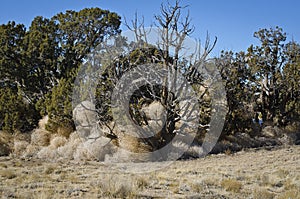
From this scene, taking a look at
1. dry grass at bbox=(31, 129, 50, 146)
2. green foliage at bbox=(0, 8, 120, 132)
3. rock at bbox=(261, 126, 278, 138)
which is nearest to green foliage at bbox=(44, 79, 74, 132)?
dry grass at bbox=(31, 129, 50, 146)

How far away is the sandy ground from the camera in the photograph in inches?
285

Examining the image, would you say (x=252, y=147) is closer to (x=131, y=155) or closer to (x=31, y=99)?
(x=131, y=155)

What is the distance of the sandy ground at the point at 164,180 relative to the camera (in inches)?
285

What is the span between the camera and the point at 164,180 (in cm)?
888

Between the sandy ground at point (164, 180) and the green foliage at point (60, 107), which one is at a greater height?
the green foliage at point (60, 107)

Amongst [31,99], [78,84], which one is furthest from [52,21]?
→ [78,84]

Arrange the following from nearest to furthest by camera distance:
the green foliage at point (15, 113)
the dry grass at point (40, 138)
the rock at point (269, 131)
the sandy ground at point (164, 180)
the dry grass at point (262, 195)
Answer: the dry grass at point (262, 195) → the sandy ground at point (164, 180) → the dry grass at point (40, 138) → the green foliage at point (15, 113) → the rock at point (269, 131)

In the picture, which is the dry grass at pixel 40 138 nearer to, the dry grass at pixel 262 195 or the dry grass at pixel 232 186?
the dry grass at pixel 232 186

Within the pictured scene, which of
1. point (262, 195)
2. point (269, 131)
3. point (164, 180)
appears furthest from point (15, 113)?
point (262, 195)

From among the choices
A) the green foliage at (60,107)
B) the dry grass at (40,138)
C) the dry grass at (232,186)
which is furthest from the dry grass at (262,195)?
the dry grass at (40,138)

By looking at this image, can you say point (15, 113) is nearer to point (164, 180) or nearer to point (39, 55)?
point (39, 55)

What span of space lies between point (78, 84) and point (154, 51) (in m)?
3.68

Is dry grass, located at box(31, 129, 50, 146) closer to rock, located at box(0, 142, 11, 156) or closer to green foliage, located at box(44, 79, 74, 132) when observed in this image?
green foliage, located at box(44, 79, 74, 132)

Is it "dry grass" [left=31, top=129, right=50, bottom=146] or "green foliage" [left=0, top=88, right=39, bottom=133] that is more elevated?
"green foliage" [left=0, top=88, right=39, bottom=133]
